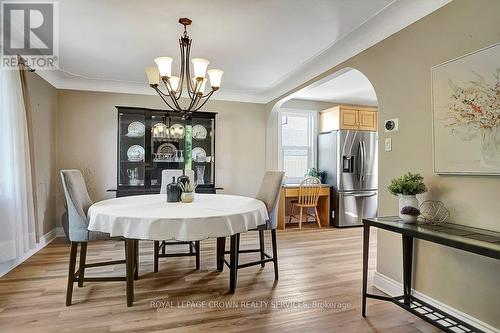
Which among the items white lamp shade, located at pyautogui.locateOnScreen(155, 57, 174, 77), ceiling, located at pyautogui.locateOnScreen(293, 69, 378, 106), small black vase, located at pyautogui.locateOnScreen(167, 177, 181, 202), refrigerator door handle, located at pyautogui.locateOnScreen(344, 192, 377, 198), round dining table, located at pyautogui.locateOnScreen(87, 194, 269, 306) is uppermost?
ceiling, located at pyautogui.locateOnScreen(293, 69, 378, 106)

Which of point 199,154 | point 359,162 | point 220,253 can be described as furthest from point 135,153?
point 359,162

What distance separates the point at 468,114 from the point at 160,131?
12.7 ft

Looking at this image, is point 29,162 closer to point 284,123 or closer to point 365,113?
point 284,123

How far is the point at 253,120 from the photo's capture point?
5082 mm

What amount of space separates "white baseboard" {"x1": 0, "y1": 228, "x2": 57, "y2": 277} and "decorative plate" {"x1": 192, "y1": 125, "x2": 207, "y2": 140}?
2.55 metres

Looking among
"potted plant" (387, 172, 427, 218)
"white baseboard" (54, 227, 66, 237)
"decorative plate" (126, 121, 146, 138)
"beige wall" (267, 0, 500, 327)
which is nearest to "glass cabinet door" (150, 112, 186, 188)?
"decorative plate" (126, 121, 146, 138)

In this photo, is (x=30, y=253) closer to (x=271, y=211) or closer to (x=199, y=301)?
(x=199, y=301)

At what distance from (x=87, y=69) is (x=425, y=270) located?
4.49 meters

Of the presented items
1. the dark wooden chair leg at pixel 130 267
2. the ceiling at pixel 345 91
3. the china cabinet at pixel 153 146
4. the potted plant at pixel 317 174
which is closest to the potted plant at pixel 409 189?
the dark wooden chair leg at pixel 130 267

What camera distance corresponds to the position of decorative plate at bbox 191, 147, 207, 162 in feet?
15.2

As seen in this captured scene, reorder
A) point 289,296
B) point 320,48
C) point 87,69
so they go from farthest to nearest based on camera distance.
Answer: point 87,69 → point 320,48 → point 289,296

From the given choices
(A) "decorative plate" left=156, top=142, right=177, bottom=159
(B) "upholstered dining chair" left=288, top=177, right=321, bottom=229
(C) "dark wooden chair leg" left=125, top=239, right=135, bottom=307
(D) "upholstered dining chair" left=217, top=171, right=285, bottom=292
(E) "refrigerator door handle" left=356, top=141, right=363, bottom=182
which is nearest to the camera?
(C) "dark wooden chair leg" left=125, top=239, right=135, bottom=307

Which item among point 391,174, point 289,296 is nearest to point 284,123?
point 391,174

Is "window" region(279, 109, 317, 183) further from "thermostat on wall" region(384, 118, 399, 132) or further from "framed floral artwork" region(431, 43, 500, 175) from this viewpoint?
"framed floral artwork" region(431, 43, 500, 175)
